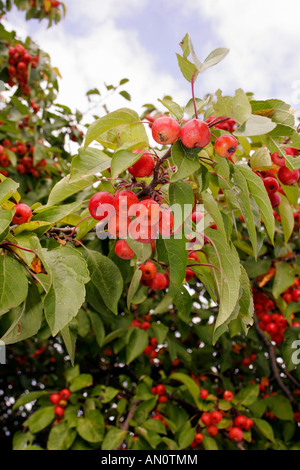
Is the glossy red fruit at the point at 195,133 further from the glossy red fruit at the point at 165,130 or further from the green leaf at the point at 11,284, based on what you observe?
the green leaf at the point at 11,284

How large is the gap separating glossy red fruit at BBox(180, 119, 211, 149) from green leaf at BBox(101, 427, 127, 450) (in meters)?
1.89

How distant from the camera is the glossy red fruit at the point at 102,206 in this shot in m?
1.17

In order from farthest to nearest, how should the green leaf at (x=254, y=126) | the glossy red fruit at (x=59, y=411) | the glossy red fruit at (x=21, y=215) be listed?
1. the glossy red fruit at (x=59, y=411)
2. the glossy red fruit at (x=21, y=215)
3. the green leaf at (x=254, y=126)

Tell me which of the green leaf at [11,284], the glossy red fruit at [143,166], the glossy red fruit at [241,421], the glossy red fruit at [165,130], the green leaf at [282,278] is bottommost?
the glossy red fruit at [241,421]

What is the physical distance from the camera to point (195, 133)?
37.1 inches

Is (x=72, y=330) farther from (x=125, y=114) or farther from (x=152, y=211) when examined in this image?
(x=125, y=114)

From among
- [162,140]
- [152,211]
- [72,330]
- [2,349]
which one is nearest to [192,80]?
[162,140]

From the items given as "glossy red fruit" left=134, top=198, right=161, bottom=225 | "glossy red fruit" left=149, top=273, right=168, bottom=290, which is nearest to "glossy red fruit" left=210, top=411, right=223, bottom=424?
"glossy red fruit" left=149, top=273, right=168, bottom=290

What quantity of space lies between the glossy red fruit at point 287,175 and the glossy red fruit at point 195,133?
2.29 ft

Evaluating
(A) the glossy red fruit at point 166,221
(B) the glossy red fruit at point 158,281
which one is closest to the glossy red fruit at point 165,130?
(A) the glossy red fruit at point 166,221

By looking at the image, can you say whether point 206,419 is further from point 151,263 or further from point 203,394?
point 151,263

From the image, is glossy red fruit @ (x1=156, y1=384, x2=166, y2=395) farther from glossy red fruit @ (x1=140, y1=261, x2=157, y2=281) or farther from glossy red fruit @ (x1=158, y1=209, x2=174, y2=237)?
glossy red fruit @ (x1=158, y1=209, x2=174, y2=237)

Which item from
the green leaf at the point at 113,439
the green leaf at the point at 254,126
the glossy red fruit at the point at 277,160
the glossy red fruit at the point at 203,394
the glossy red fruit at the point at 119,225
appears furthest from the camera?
the glossy red fruit at the point at 203,394

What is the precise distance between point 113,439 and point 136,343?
0.61 metres
